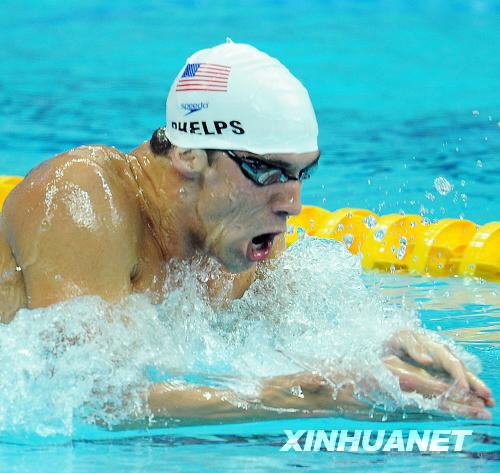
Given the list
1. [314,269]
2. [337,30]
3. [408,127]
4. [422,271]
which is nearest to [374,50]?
[337,30]

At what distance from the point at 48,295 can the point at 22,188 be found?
0.32m

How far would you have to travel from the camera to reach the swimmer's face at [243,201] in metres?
2.69

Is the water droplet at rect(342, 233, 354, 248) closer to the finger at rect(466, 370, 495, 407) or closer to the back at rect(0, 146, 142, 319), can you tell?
the back at rect(0, 146, 142, 319)

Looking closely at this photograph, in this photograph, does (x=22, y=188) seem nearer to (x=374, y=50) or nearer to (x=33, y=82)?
(x=33, y=82)

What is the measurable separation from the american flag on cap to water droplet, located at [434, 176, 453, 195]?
346 centimetres

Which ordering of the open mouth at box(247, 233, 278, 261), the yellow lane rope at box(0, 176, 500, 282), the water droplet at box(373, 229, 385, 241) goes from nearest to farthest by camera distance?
the open mouth at box(247, 233, 278, 261), the yellow lane rope at box(0, 176, 500, 282), the water droplet at box(373, 229, 385, 241)

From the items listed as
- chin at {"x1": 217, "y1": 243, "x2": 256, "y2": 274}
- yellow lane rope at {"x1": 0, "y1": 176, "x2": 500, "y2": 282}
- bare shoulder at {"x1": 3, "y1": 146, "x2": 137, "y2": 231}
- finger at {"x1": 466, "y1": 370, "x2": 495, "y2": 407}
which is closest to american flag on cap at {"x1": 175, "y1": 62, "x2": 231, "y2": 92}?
bare shoulder at {"x1": 3, "y1": 146, "x2": 137, "y2": 231}

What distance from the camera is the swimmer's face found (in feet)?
8.84

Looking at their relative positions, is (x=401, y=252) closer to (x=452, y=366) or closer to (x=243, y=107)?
(x=243, y=107)

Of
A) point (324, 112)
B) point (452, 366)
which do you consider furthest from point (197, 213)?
point (324, 112)

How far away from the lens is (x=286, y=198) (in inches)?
106

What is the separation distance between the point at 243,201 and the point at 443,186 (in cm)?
359

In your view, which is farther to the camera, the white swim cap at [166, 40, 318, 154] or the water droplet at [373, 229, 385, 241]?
the water droplet at [373, 229, 385, 241]

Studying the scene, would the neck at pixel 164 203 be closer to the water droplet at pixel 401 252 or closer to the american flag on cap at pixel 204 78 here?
the american flag on cap at pixel 204 78
